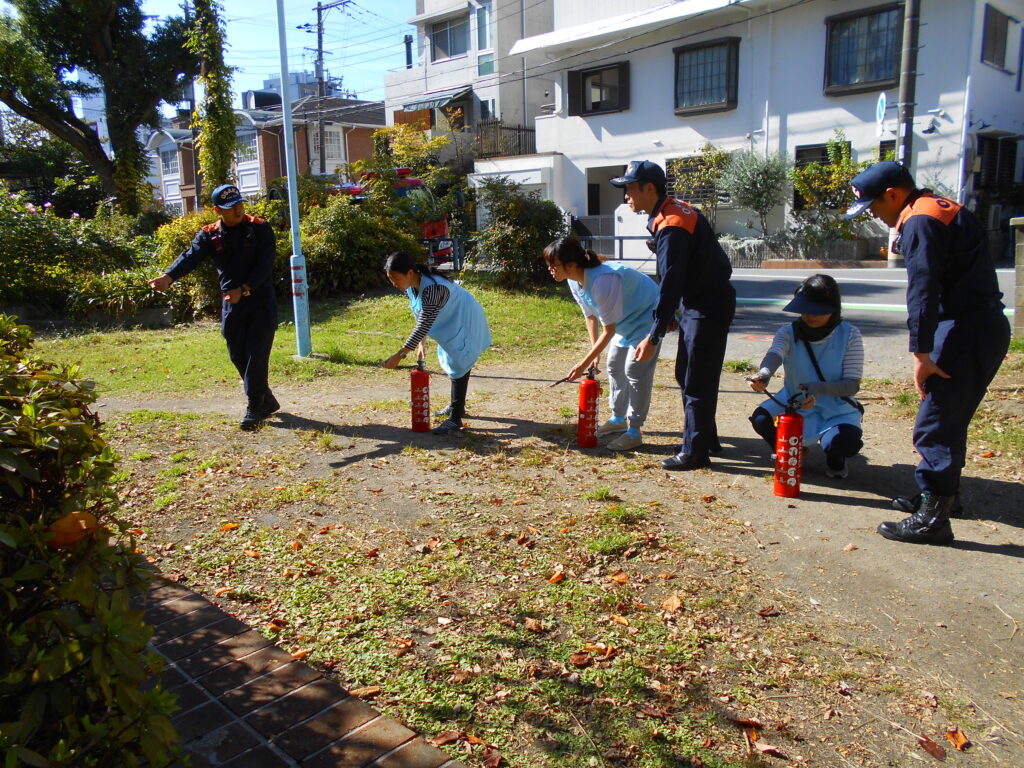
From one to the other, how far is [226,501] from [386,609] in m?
1.95

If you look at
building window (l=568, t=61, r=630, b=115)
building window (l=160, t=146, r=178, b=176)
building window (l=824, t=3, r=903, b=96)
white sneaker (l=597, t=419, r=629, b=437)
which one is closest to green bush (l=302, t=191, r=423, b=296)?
white sneaker (l=597, t=419, r=629, b=437)

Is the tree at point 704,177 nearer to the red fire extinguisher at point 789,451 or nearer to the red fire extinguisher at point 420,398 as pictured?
the red fire extinguisher at point 420,398

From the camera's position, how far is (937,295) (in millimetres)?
3840

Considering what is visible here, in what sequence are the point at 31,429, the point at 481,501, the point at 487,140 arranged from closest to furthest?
1. the point at 31,429
2. the point at 481,501
3. the point at 487,140

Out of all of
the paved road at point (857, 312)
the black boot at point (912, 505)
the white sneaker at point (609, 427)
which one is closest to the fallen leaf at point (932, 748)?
the black boot at point (912, 505)

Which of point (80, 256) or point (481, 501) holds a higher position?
point (80, 256)

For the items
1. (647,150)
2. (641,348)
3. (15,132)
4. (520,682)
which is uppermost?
(15,132)

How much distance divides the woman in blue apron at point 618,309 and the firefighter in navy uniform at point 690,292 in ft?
1.28

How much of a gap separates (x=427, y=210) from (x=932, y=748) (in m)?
15.2

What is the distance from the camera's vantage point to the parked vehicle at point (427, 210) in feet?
55.2

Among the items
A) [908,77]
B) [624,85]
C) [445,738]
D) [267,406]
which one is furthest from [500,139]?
[445,738]

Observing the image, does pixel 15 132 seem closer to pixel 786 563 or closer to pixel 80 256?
pixel 80 256

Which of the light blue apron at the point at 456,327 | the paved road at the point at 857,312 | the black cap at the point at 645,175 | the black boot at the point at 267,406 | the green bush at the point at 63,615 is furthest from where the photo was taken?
the paved road at the point at 857,312

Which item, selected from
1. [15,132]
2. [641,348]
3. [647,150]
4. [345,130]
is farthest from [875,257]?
[15,132]
